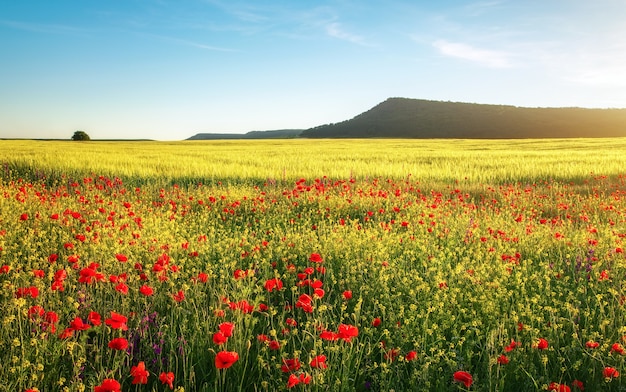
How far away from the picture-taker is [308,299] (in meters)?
2.54

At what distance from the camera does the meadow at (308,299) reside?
2.59 metres

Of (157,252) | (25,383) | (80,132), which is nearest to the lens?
(25,383)

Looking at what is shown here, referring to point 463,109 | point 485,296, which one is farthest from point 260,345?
point 463,109

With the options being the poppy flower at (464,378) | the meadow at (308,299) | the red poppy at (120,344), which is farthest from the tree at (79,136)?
the poppy flower at (464,378)

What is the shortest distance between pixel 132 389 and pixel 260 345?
2.63 ft

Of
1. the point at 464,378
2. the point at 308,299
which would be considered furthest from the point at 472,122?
the point at 464,378

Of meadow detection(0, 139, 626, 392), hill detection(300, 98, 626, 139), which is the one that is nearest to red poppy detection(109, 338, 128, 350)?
meadow detection(0, 139, 626, 392)

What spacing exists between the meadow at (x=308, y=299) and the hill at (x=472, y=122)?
73.9m

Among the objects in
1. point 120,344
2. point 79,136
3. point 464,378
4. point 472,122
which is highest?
point 472,122

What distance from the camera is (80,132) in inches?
2889

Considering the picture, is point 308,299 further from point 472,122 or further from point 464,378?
point 472,122

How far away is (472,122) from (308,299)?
9049cm

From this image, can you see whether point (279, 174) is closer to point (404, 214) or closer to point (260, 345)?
point (404, 214)

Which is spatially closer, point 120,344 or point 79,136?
point 120,344
